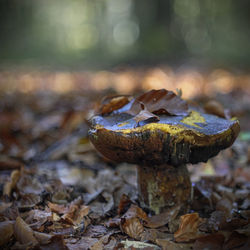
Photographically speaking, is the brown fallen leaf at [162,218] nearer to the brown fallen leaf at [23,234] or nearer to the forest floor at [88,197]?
the forest floor at [88,197]

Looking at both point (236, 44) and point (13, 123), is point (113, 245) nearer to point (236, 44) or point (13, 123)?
point (13, 123)

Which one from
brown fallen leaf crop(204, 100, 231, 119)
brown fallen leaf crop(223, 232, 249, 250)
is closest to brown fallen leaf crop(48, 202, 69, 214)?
brown fallen leaf crop(223, 232, 249, 250)

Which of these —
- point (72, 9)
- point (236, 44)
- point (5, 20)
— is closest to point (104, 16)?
point (72, 9)

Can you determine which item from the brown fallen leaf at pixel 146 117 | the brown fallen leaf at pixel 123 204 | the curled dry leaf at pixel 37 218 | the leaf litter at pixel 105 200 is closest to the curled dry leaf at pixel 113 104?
the leaf litter at pixel 105 200

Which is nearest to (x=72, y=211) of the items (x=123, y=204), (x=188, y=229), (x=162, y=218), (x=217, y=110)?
(x=123, y=204)

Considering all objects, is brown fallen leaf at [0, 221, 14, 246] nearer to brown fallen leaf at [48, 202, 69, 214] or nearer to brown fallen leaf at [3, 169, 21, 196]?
brown fallen leaf at [48, 202, 69, 214]
